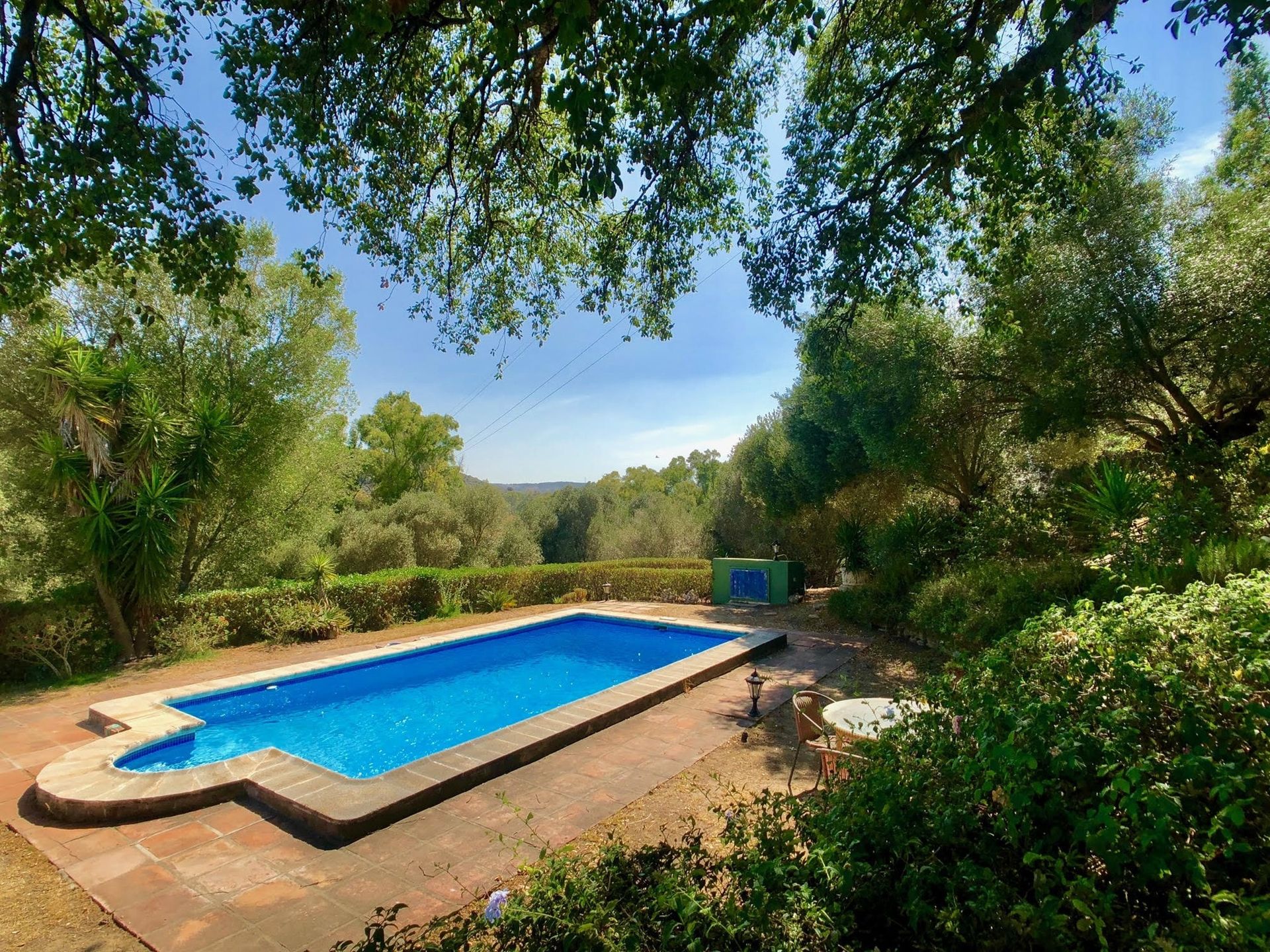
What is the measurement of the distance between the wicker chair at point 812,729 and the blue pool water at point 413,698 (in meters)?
4.24

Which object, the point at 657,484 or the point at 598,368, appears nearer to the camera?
the point at 598,368

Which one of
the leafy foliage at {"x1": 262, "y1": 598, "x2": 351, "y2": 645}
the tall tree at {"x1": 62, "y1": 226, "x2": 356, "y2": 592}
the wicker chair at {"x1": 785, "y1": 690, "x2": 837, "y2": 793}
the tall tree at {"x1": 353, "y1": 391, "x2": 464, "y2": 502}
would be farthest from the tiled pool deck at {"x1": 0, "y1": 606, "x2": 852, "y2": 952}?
the tall tree at {"x1": 353, "y1": 391, "x2": 464, "y2": 502}

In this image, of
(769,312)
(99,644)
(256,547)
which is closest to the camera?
(769,312)

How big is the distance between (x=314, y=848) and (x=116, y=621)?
309 inches

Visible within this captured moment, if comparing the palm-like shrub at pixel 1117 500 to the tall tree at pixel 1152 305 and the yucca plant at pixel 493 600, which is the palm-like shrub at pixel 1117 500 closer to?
the tall tree at pixel 1152 305

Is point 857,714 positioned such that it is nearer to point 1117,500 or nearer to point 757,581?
point 1117,500

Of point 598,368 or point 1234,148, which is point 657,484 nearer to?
point 598,368

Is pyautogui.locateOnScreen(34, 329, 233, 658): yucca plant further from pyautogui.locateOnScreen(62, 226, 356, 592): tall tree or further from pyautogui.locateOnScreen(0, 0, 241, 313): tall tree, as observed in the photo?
pyautogui.locateOnScreen(0, 0, 241, 313): tall tree

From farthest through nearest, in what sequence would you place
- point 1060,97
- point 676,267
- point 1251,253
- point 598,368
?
point 598,368 → point 1251,253 → point 676,267 → point 1060,97

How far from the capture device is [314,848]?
4.05 m

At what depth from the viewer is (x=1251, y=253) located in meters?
7.30

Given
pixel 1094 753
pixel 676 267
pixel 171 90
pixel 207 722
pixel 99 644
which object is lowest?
pixel 207 722

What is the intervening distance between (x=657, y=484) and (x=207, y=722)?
48187mm

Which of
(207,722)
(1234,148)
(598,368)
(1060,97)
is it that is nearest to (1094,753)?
(1060,97)
